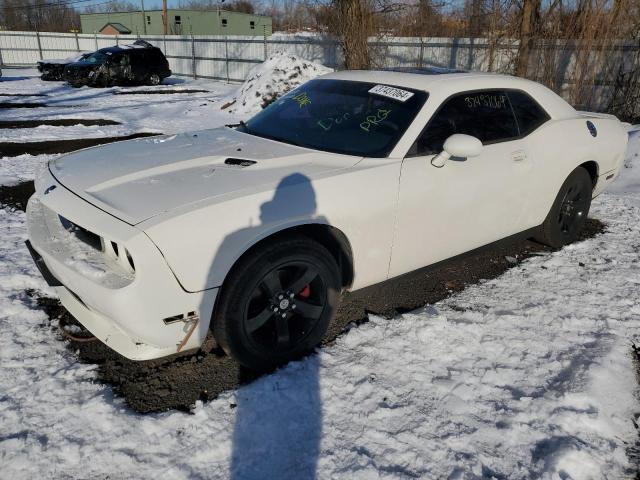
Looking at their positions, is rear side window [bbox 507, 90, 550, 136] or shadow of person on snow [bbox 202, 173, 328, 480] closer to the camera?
shadow of person on snow [bbox 202, 173, 328, 480]

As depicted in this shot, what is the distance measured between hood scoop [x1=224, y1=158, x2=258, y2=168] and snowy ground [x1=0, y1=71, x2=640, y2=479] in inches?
46.1

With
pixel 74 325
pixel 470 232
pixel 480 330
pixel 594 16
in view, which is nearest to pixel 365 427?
pixel 480 330

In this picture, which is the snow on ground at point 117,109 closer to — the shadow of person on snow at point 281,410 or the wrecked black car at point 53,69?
the wrecked black car at point 53,69

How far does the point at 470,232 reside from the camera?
3.46 metres

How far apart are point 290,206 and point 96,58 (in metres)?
20.4

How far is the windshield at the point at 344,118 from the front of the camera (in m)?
3.12

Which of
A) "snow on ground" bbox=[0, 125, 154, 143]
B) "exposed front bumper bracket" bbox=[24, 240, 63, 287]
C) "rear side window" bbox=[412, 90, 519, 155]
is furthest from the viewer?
"snow on ground" bbox=[0, 125, 154, 143]

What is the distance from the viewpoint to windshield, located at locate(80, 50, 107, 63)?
763 inches

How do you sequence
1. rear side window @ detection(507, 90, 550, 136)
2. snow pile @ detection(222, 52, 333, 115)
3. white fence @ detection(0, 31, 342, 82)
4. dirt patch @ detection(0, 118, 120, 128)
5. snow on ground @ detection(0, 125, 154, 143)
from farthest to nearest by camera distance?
white fence @ detection(0, 31, 342, 82) → snow pile @ detection(222, 52, 333, 115) → dirt patch @ detection(0, 118, 120, 128) → snow on ground @ detection(0, 125, 154, 143) → rear side window @ detection(507, 90, 550, 136)

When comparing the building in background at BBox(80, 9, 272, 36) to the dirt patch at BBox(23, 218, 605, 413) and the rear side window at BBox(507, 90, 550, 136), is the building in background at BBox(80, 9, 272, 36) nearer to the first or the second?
the rear side window at BBox(507, 90, 550, 136)

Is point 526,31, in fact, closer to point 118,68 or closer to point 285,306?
point 285,306

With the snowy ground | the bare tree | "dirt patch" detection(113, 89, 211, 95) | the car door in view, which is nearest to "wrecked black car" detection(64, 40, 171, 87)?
"dirt patch" detection(113, 89, 211, 95)

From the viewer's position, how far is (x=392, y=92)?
11.1ft

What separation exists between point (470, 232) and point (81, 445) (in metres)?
2.65
